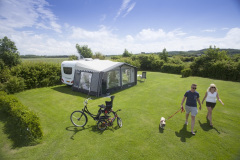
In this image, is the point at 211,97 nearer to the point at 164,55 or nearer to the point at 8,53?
the point at 8,53

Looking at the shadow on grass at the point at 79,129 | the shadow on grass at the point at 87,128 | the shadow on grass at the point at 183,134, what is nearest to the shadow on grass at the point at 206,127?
the shadow on grass at the point at 183,134

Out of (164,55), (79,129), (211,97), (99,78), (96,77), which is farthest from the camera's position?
(164,55)

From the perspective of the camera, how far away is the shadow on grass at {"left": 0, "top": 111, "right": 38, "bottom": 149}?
152 inches

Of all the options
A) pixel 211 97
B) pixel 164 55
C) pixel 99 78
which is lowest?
pixel 211 97

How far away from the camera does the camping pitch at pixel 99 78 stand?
827 cm

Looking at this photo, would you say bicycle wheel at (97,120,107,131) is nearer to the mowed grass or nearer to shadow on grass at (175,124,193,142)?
the mowed grass

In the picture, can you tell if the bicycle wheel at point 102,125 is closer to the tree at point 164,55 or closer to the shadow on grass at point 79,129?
the shadow on grass at point 79,129

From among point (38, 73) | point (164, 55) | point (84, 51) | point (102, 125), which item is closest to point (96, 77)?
point (102, 125)

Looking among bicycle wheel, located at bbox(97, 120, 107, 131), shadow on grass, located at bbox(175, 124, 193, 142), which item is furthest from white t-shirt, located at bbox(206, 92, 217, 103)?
bicycle wheel, located at bbox(97, 120, 107, 131)

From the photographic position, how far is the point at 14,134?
440 cm

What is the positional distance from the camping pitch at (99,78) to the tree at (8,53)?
249 inches

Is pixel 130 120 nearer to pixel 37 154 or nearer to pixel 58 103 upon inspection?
pixel 37 154

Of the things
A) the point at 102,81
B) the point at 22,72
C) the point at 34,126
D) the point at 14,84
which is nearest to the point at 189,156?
the point at 34,126

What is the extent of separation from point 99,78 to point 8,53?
29.5ft
